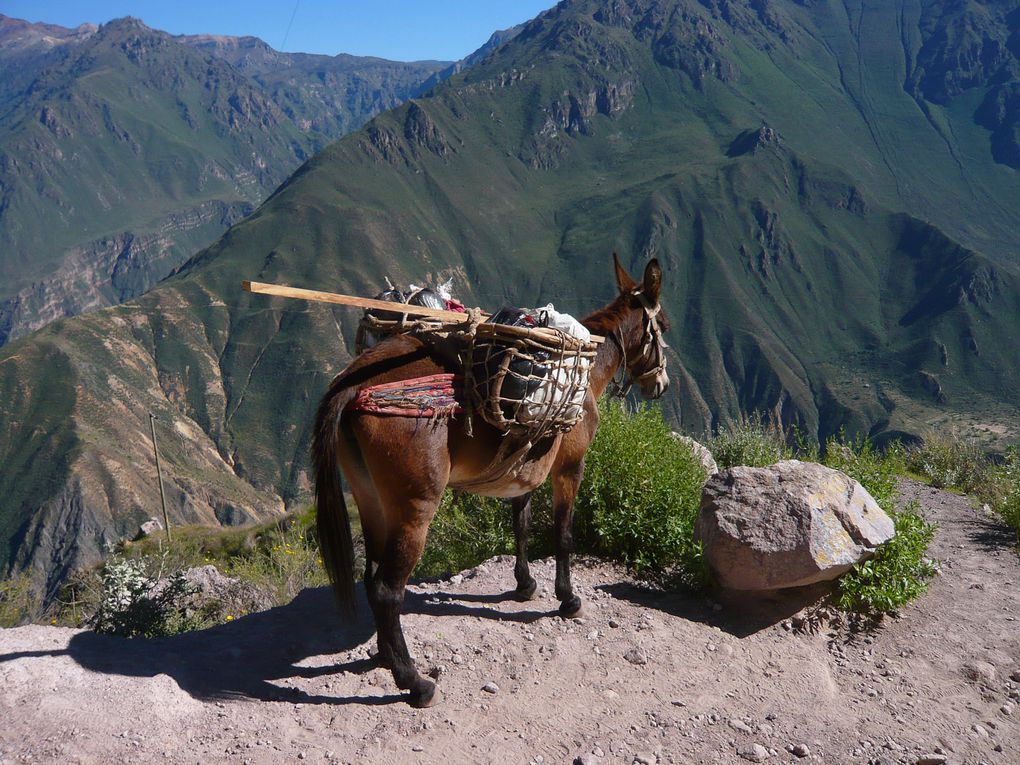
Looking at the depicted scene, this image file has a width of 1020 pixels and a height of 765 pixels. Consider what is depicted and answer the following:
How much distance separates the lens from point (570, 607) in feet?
20.6

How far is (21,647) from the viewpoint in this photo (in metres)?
4.91

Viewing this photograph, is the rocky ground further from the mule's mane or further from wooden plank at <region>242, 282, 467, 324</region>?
wooden plank at <region>242, 282, 467, 324</region>

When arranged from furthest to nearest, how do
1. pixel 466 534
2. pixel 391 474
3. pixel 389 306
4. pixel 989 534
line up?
pixel 989 534, pixel 466 534, pixel 389 306, pixel 391 474

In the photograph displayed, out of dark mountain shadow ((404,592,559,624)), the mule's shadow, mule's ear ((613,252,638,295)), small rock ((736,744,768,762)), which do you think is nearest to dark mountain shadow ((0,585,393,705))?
the mule's shadow

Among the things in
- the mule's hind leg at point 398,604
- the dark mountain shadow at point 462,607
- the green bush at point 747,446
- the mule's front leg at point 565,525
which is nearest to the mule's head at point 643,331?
the mule's front leg at point 565,525

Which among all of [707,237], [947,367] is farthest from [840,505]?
[707,237]

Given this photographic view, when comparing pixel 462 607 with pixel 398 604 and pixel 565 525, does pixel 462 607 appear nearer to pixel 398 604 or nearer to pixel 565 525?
pixel 565 525

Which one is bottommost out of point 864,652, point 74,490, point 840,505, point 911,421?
point 911,421

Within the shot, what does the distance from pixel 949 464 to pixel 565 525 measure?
1032cm

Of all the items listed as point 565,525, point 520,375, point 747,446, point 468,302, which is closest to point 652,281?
point 520,375

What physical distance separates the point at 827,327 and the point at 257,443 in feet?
383

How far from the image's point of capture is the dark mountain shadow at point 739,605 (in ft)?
20.9

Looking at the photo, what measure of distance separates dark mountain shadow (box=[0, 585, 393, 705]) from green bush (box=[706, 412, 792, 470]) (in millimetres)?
5898

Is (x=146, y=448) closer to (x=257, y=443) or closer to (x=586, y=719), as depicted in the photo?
(x=257, y=443)
